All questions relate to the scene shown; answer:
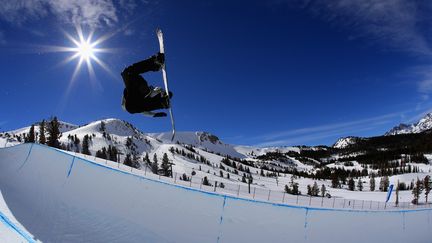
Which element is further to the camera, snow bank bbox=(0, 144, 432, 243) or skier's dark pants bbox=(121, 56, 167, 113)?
snow bank bbox=(0, 144, 432, 243)

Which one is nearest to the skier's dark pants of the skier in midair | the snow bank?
the skier in midair

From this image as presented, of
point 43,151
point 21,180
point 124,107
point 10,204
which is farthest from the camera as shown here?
point 43,151

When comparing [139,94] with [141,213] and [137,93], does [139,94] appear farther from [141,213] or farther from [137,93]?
[141,213]

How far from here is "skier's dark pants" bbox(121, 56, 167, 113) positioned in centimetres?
622

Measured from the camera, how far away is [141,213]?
470 inches

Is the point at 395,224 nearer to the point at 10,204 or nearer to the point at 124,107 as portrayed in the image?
the point at 124,107

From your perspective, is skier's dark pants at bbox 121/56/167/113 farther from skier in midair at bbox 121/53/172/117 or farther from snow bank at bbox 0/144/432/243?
snow bank at bbox 0/144/432/243

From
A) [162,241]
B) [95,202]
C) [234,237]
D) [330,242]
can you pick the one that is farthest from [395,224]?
[95,202]

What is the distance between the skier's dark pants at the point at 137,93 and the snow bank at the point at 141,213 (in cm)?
557

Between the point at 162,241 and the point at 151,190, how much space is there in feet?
7.38

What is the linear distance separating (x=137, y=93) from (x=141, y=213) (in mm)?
6825

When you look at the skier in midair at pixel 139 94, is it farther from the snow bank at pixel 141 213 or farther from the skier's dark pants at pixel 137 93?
the snow bank at pixel 141 213

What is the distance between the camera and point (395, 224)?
17.5 m

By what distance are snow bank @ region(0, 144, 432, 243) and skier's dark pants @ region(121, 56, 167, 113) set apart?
5.57m
